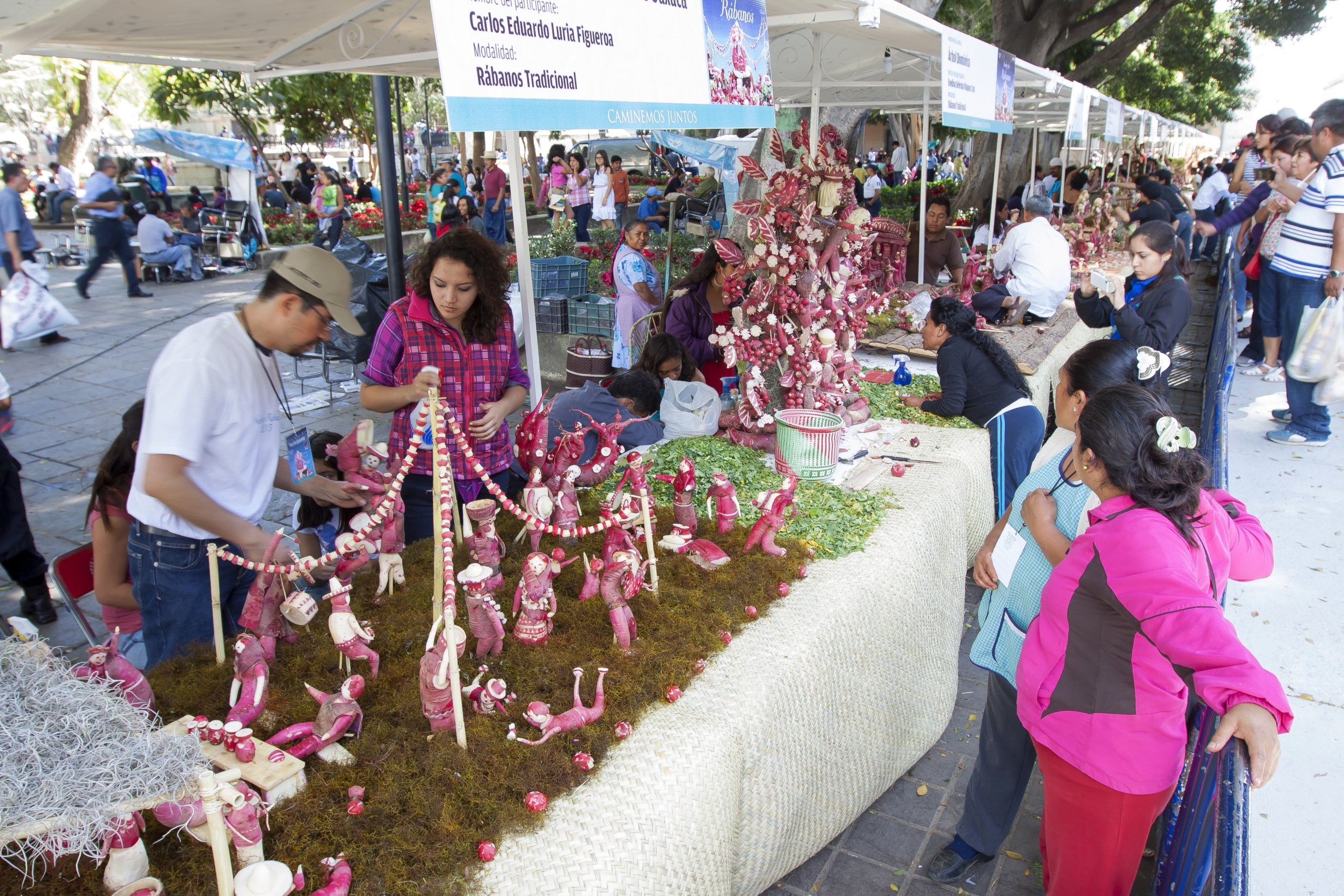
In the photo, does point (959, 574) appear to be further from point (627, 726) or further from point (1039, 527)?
point (627, 726)

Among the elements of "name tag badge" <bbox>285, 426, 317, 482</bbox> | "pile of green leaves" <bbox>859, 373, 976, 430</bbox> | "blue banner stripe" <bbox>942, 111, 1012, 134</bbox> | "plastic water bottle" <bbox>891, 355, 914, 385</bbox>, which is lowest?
"pile of green leaves" <bbox>859, 373, 976, 430</bbox>

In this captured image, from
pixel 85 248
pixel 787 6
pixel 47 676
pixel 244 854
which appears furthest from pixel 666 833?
pixel 85 248

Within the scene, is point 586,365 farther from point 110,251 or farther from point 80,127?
point 80,127

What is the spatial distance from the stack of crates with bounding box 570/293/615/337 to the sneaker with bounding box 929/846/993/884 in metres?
5.32

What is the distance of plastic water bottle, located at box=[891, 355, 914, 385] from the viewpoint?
4750 mm

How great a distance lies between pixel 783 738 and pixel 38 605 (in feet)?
12.9

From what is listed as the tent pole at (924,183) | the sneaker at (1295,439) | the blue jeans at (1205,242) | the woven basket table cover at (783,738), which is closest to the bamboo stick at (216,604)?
the woven basket table cover at (783,738)

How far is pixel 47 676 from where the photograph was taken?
150cm

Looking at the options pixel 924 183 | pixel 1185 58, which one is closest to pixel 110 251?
pixel 924 183

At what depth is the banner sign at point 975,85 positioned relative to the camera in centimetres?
490

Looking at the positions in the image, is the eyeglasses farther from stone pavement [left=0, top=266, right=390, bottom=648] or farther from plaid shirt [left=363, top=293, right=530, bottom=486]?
stone pavement [left=0, top=266, right=390, bottom=648]

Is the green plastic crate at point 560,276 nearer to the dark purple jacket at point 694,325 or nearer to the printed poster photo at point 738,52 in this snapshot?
the dark purple jacket at point 694,325

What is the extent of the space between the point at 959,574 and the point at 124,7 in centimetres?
385

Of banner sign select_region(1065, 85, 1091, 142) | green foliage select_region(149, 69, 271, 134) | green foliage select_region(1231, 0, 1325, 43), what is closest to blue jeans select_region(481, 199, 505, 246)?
green foliage select_region(149, 69, 271, 134)
